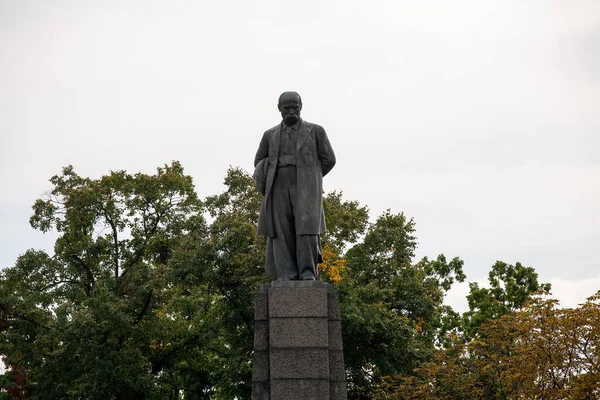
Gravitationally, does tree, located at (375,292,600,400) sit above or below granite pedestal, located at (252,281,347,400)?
above

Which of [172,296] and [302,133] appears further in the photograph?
[172,296]

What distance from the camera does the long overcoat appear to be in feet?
39.5

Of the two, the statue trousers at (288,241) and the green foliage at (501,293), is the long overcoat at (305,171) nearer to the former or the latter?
the statue trousers at (288,241)

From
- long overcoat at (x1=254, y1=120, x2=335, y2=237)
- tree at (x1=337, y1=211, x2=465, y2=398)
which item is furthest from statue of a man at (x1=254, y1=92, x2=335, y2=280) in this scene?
tree at (x1=337, y1=211, x2=465, y2=398)

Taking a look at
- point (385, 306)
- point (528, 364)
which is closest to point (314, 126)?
point (528, 364)

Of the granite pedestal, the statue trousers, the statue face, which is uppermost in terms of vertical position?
the statue face

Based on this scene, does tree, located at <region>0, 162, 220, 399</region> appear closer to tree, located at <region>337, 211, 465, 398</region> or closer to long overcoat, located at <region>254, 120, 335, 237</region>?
tree, located at <region>337, 211, 465, 398</region>

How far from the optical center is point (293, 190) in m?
12.2

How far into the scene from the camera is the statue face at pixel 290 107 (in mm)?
12273

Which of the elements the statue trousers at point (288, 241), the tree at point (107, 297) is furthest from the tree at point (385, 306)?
the statue trousers at point (288, 241)

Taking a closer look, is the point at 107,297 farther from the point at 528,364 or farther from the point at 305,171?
the point at 305,171

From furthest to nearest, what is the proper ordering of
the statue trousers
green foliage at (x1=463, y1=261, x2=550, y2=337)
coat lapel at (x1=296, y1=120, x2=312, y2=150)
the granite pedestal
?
1. green foliage at (x1=463, y1=261, x2=550, y2=337)
2. coat lapel at (x1=296, y1=120, x2=312, y2=150)
3. the statue trousers
4. the granite pedestal

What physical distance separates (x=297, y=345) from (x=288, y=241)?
57.2 inches

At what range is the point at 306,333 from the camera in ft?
37.8
